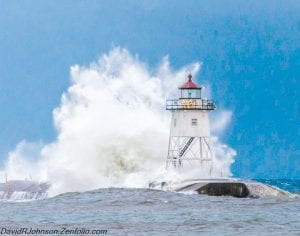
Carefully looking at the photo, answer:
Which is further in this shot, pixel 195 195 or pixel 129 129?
pixel 129 129

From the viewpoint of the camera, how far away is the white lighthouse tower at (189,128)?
46.5 metres

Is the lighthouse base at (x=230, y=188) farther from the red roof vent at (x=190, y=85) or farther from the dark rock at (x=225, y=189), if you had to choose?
the red roof vent at (x=190, y=85)

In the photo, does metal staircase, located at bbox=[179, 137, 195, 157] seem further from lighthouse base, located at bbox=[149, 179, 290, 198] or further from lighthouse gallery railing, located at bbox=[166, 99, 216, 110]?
lighthouse base, located at bbox=[149, 179, 290, 198]

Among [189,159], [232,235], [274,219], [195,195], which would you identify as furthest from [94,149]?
[232,235]

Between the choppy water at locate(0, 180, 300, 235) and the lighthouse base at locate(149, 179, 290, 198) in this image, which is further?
the lighthouse base at locate(149, 179, 290, 198)

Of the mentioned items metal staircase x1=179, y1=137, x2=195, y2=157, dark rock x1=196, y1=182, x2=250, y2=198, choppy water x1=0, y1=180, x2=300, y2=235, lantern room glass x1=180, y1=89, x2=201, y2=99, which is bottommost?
choppy water x1=0, y1=180, x2=300, y2=235

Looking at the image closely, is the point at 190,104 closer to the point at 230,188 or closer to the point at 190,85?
the point at 190,85

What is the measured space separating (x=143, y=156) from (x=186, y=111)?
17.1ft

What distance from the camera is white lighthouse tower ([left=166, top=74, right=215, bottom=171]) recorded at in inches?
1829

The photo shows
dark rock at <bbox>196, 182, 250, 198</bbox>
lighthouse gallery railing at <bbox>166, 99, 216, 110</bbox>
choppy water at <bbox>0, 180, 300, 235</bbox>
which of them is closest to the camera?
choppy water at <bbox>0, 180, 300, 235</bbox>

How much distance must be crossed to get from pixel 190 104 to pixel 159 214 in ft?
56.7

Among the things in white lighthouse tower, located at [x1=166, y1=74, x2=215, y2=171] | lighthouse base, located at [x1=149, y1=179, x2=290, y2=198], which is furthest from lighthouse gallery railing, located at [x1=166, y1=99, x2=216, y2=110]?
lighthouse base, located at [x1=149, y1=179, x2=290, y2=198]

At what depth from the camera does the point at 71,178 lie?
4712 cm

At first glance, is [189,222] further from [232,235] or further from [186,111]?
[186,111]
